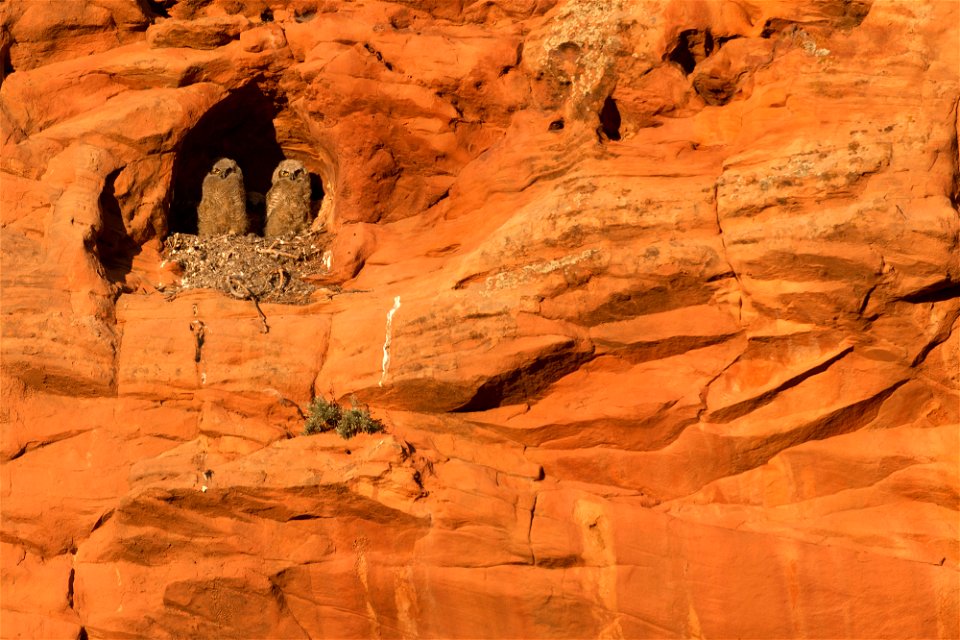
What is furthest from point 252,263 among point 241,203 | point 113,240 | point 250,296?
point 113,240

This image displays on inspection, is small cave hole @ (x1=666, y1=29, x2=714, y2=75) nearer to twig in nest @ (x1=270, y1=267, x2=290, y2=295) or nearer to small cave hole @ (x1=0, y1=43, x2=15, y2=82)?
twig in nest @ (x1=270, y1=267, x2=290, y2=295)

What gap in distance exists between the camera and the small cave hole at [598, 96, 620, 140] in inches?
433

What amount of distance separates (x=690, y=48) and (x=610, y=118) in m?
0.92

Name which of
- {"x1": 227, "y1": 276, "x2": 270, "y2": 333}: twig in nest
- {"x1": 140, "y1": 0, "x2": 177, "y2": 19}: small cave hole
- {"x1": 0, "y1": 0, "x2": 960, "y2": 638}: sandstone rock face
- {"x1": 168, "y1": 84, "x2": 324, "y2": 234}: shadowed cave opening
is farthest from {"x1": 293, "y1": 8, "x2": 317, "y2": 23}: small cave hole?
{"x1": 227, "y1": 276, "x2": 270, "y2": 333}: twig in nest

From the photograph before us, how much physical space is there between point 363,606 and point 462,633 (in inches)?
30.0

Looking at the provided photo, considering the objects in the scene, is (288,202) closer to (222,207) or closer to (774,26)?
(222,207)

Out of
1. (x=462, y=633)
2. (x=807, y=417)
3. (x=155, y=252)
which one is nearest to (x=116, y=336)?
(x=155, y=252)

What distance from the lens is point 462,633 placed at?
9.07 metres

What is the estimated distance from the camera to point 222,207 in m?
11.7

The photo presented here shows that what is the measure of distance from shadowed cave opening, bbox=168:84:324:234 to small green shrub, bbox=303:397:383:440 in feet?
9.78

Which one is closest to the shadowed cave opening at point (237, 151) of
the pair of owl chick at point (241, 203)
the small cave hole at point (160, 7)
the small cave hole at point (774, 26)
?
the pair of owl chick at point (241, 203)

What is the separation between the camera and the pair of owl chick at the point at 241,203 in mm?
11695

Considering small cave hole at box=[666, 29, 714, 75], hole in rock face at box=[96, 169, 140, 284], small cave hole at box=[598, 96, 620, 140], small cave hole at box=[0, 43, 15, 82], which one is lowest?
hole in rock face at box=[96, 169, 140, 284]

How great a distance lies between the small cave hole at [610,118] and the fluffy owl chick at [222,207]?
134 inches
